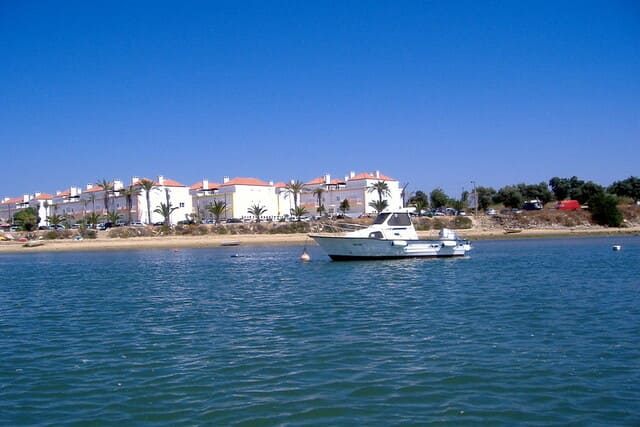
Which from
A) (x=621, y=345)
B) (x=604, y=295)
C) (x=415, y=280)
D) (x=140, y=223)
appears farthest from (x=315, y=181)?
(x=621, y=345)

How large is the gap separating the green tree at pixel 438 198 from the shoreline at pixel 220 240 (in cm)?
3561

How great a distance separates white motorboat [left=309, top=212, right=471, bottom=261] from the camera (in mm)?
42094

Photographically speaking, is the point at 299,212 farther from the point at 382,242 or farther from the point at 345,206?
the point at 382,242

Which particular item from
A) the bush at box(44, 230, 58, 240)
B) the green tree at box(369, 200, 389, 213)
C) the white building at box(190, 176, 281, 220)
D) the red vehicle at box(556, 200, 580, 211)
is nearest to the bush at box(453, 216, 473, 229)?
the green tree at box(369, 200, 389, 213)

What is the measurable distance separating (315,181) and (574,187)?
59361 millimetres

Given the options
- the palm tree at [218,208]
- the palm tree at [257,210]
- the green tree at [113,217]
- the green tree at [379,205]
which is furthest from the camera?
the palm tree at [257,210]

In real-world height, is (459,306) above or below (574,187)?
below

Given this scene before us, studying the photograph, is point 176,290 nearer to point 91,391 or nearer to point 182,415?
point 91,391

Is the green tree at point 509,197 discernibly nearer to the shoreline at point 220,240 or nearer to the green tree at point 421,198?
the green tree at point 421,198

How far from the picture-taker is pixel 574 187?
134750mm

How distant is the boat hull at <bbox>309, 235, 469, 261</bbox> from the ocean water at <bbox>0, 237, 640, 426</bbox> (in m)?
15.4

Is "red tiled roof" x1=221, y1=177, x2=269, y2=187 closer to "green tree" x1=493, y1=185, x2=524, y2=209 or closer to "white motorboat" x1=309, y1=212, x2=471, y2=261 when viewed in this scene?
"green tree" x1=493, y1=185, x2=524, y2=209

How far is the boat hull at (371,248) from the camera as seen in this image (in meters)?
42.1

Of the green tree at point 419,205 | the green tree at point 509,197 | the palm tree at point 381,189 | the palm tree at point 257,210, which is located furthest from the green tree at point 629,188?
the palm tree at point 257,210
